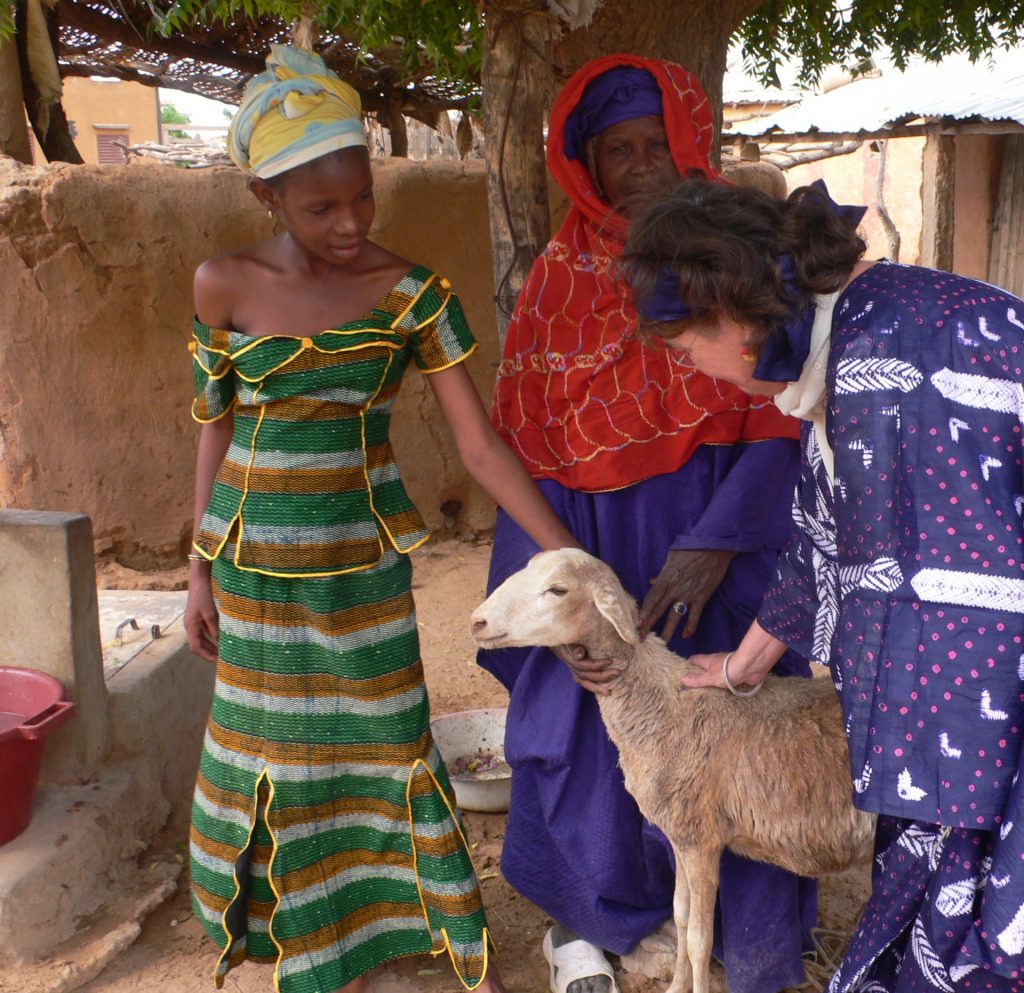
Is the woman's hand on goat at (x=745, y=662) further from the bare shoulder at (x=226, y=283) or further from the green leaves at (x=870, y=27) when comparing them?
the green leaves at (x=870, y=27)

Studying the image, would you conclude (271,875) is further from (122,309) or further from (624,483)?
(122,309)

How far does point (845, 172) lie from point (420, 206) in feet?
40.9

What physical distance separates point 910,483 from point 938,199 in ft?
39.4

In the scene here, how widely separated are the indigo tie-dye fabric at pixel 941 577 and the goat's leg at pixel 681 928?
90 centimetres

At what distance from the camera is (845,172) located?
1741cm

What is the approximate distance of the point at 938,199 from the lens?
1266cm

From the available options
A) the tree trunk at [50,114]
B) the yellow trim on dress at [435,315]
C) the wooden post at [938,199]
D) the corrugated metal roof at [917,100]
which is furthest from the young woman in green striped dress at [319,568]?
the wooden post at [938,199]

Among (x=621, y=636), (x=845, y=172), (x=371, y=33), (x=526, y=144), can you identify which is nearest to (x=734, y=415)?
(x=621, y=636)

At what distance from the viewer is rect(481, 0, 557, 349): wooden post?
3688 millimetres

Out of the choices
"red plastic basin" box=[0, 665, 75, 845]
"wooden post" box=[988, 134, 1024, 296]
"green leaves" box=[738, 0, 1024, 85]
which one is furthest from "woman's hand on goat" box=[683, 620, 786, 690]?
"wooden post" box=[988, 134, 1024, 296]

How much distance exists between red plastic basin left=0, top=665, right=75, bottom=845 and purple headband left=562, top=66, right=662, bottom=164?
2.18m

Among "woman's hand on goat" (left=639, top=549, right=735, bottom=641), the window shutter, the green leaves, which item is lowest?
"woman's hand on goat" (left=639, top=549, right=735, bottom=641)

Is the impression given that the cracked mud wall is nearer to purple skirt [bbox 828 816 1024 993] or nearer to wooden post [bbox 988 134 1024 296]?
purple skirt [bbox 828 816 1024 993]

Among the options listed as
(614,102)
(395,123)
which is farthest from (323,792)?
(395,123)
